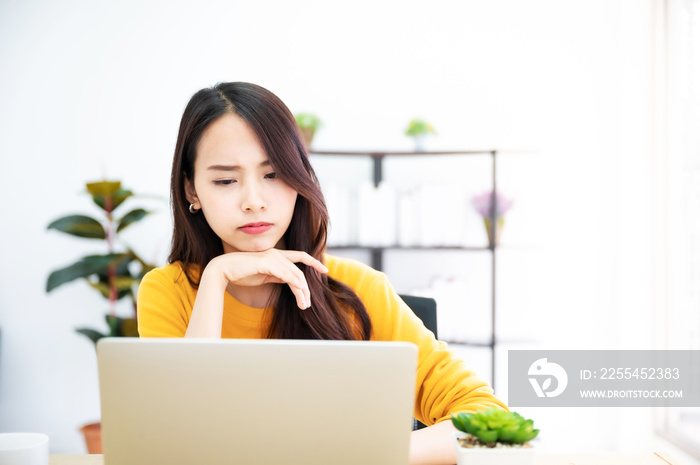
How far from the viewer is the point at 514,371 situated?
3154 mm

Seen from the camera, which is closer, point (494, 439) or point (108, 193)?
point (494, 439)

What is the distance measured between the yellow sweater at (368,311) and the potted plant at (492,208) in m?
1.66

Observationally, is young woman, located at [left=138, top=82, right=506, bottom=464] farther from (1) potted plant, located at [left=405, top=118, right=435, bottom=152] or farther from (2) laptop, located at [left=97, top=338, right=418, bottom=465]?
(1) potted plant, located at [left=405, top=118, right=435, bottom=152]

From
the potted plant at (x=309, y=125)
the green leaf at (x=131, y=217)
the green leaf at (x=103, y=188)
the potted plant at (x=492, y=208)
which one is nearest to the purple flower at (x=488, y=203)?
the potted plant at (x=492, y=208)

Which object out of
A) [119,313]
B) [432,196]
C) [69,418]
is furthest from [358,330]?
[69,418]

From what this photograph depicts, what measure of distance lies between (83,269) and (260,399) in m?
2.36

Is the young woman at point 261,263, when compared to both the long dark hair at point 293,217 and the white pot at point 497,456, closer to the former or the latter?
the long dark hair at point 293,217

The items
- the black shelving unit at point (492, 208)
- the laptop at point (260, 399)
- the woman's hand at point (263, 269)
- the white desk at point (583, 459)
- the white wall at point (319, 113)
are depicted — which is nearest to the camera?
the laptop at point (260, 399)

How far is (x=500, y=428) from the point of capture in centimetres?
69

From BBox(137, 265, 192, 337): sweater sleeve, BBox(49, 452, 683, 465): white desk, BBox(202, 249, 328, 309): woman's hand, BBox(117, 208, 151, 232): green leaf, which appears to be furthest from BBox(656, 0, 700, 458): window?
A: BBox(117, 208, 151, 232): green leaf

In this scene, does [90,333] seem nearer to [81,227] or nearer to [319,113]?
[81,227]

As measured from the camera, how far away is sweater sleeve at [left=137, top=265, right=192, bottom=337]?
1303 millimetres

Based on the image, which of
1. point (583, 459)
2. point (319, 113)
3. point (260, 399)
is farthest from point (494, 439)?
point (319, 113)

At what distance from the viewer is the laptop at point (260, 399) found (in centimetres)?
65
